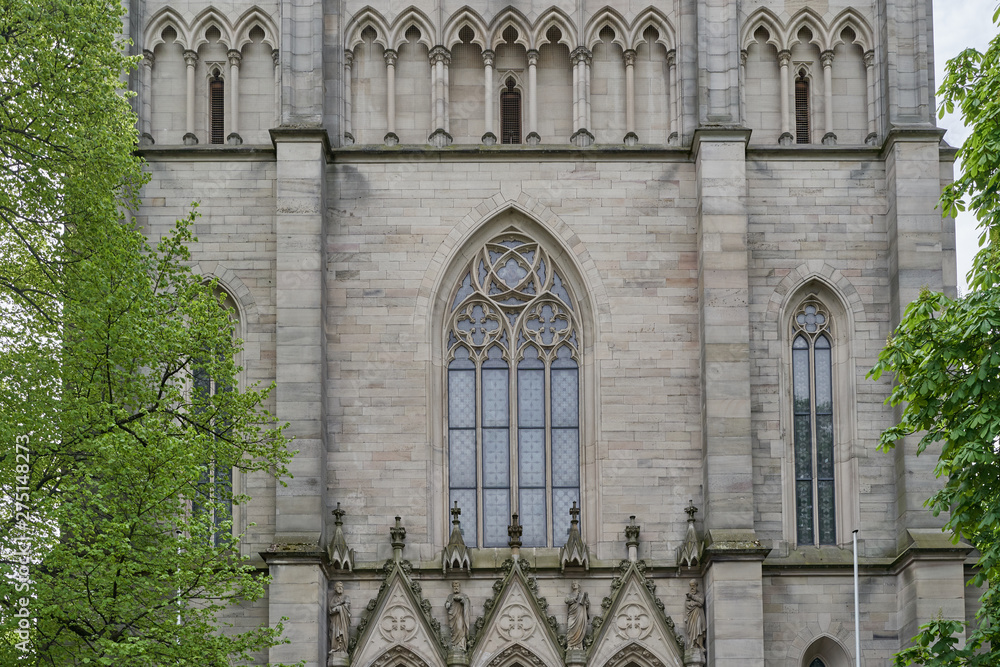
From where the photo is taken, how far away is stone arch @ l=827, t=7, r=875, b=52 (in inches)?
1104

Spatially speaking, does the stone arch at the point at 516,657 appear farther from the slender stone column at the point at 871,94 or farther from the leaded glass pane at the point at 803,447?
the slender stone column at the point at 871,94

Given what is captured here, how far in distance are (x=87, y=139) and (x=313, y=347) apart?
6647 millimetres

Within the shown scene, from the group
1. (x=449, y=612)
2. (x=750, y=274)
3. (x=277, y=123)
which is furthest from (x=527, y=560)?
(x=277, y=123)

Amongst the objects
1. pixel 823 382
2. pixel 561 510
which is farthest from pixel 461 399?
pixel 823 382

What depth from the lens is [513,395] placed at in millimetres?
27219

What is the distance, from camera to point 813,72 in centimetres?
2814

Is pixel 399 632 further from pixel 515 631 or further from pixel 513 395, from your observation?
pixel 513 395

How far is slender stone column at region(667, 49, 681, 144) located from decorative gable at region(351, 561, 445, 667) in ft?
28.7

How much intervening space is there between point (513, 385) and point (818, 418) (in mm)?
5115

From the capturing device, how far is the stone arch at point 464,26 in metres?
28.0

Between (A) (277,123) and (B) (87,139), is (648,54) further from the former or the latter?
(B) (87,139)

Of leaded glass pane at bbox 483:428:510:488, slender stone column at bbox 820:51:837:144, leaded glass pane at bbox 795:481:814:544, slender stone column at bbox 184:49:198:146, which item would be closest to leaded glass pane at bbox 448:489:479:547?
leaded glass pane at bbox 483:428:510:488

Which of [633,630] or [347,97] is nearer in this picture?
[633,630]

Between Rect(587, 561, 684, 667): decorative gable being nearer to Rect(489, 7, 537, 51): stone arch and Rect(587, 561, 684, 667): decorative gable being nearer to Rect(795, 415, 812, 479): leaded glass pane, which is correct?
Rect(795, 415, 812, 479): leaded glass pane
